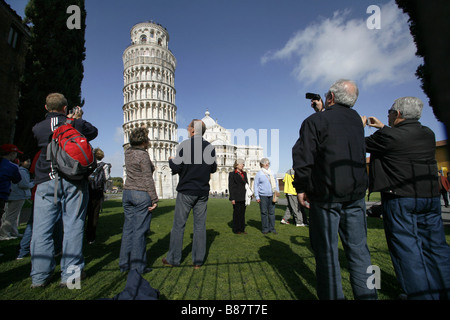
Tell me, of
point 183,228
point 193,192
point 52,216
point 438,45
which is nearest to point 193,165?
point 193,192

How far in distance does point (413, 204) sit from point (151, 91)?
54.0m

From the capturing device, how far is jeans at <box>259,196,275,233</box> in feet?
21.2

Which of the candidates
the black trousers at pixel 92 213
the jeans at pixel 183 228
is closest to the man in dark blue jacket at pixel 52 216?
the jeans at pixel 183 228

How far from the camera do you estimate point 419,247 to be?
2.50 m

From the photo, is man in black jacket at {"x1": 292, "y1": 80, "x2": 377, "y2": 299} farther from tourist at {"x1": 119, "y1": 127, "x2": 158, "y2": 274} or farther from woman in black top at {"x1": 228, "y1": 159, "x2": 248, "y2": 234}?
woman in black top at {"x1": 228, "y1": 159, "x2": 248, "y2": 234}

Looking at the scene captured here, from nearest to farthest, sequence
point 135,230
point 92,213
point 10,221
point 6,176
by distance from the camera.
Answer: point 135,230 < point 6,176 < point 92,213 < point 10,221

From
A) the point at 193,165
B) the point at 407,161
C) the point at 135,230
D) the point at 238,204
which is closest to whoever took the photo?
the point at 407,161

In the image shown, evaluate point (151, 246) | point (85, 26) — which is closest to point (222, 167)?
point (85, 26)

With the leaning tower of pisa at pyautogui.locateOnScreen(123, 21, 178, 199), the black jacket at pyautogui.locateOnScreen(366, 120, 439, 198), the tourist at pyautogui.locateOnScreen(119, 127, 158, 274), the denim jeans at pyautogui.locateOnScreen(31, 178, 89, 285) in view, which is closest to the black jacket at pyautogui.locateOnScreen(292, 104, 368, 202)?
the black jacket at pyautogui.locateOnScreen(366, 120, 439, 198)

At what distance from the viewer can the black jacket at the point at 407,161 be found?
8.36 ft

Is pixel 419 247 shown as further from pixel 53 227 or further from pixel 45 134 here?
pixel 45 134
